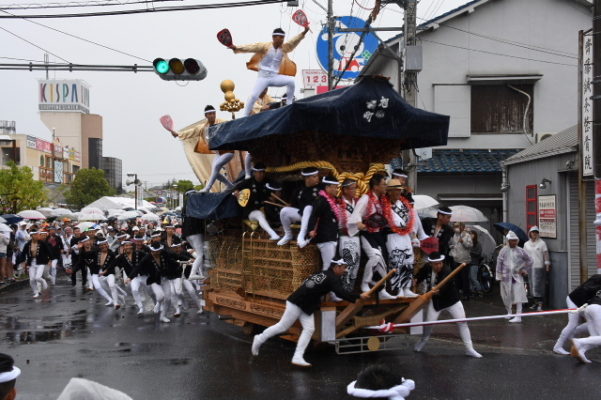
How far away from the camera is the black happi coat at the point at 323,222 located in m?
9.20

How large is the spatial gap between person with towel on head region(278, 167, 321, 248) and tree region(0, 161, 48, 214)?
30072 millimetres

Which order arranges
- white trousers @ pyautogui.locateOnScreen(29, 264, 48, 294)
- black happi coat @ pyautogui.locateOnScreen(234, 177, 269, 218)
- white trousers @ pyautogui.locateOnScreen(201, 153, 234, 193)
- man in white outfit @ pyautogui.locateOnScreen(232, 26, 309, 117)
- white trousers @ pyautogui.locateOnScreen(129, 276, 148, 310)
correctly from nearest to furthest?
black happi coat @ pyautogui.locateOnScreen(234, 177, 269, 218) < man in white outfit @ pyautogui.locateOnScreen(232, 26, 309, 117) < white trousers @ pyautogui.locateOnScreen(201, 153, 234, 193) < white trousers @ pyautogui.locateOnScreen(129, 276, 148, 310) < white trousers @ pyautogui.locateOnScreen(29, 264, 48, 294)

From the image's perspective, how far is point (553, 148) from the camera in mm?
15242

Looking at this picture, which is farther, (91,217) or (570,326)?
(91,217)

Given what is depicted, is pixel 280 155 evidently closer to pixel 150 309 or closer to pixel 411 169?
pixel 411 169

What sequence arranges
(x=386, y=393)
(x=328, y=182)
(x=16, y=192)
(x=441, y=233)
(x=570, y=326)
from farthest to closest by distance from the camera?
(x=16, y=192), (x=441, y=233), (x=570, y=326), (x=328, y=182), (x=386, y=393)

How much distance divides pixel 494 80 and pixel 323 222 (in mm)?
14120

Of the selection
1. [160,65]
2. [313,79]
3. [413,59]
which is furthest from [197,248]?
[313,79]

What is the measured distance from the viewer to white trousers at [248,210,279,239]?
407 inches

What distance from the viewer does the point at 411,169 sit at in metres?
15.6

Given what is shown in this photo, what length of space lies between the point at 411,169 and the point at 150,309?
6.73 meters

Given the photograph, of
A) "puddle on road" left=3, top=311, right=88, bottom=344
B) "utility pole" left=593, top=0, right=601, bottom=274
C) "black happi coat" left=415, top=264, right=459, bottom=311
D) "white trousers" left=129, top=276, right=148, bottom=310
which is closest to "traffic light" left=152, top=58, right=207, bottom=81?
"white trousers" left=129, top=276, right=148, bottom=310

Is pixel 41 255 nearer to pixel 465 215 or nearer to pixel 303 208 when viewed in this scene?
pixel 465 215

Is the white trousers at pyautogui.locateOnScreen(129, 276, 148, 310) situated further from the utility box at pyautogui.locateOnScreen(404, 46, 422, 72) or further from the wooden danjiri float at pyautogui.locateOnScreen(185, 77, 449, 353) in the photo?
the utility box at pyautogui.locateOnScreen(404, 46, 422, 72)
